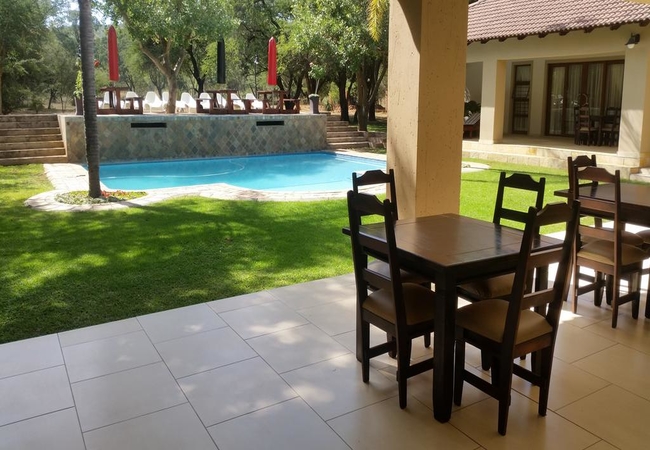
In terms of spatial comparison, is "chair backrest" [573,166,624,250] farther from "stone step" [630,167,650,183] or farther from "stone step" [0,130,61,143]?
"stone step" [0,130,61,143]

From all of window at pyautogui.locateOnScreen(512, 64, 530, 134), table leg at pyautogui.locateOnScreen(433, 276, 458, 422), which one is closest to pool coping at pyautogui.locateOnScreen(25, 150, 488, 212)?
table leg at pyautogui.locateOnScreen(433, 276, 458, 422)

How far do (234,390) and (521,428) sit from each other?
147 centimetres

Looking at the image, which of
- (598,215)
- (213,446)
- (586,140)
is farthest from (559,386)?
(586,140)

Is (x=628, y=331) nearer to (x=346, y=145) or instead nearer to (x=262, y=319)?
(x=262, y=319)

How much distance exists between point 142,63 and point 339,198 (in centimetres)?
2362

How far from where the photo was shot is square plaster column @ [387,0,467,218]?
165 inches

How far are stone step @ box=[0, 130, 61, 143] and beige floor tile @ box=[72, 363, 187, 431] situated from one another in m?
12.1

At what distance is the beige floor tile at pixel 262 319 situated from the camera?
3.77 metres

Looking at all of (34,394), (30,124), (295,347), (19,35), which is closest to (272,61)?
(30,124)

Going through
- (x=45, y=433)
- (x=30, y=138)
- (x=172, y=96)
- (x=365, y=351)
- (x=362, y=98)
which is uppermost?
(x=172, y=96)

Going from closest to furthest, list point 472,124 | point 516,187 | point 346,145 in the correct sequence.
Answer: point 516,187 → point 472,124 → point 346,145

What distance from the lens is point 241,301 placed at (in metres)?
4.31

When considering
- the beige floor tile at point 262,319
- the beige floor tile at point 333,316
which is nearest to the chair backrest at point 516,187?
the beige floor tile at point 333,316

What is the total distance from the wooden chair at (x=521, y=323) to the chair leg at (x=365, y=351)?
487 mm
